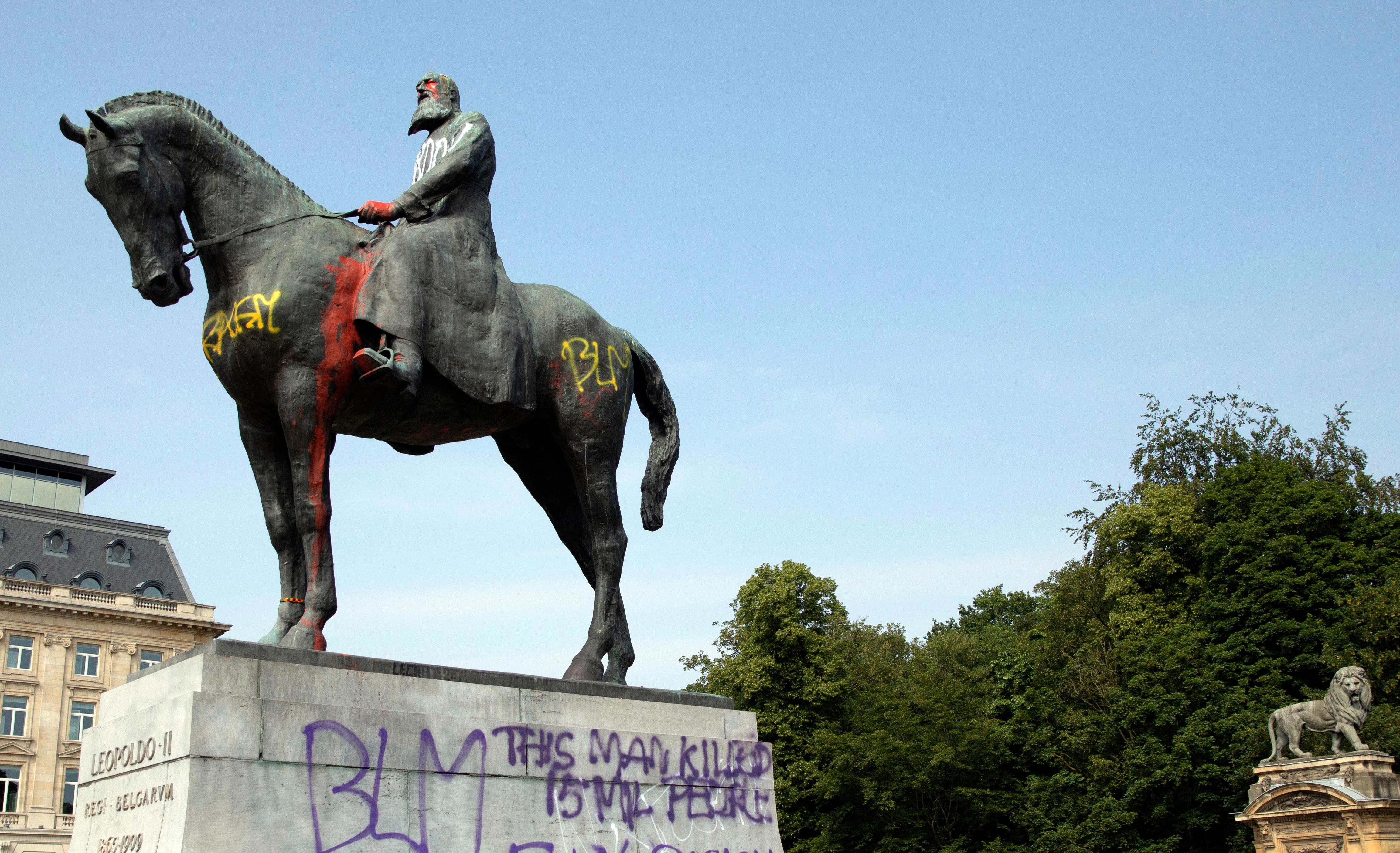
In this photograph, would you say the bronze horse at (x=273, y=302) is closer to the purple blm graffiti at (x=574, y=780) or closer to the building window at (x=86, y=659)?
the purple blm graffiti at (x=574, y=780)

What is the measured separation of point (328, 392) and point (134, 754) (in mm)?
2506

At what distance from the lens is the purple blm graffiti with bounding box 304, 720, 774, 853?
7156 millimetres

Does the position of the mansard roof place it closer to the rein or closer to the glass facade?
the glass facade

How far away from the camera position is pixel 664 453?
1051 centimetres

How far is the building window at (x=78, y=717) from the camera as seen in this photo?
53.2m

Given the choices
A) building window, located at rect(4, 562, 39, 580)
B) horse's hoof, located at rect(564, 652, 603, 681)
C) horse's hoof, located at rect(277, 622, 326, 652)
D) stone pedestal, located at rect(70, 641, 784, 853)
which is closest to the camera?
stone pedestal, located at rect(70, 641, 784, 853)

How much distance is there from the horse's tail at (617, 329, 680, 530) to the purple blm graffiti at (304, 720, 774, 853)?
2157 millimetres

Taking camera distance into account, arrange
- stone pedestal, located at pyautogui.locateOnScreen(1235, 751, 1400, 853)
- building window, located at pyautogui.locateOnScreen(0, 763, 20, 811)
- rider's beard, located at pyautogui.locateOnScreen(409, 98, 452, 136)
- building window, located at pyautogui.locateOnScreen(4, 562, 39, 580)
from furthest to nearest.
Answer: building window, located at pyautogui.locateOnScreen(4, 562, 39, 580) → building window, located at pyautogui.locateOnScreen(0, 763, 20, 811) → stone pedestal, located at pyautogui.locateOnScreen(1235, 751, 1400, 853) → rider's beard, located at pyautogui.locateOnScreen(409, 98, 452, 136)

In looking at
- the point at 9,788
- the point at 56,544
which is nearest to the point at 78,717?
the point at 9,788

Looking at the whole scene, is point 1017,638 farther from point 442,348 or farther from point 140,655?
point 442,348

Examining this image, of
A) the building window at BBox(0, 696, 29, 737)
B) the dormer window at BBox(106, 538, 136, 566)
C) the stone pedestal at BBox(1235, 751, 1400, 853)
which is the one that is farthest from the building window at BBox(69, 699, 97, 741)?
the stone pedestal at BBox(1235, 751, 1400, 853)

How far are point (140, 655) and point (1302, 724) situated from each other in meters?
48.6

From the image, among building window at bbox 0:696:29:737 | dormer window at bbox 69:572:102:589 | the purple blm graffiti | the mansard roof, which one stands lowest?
the purple blm graffiti

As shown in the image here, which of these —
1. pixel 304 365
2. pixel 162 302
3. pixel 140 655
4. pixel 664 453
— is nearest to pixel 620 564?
pixel 664 453
